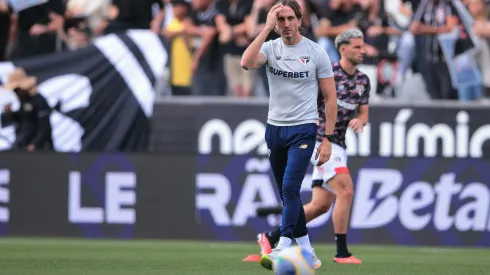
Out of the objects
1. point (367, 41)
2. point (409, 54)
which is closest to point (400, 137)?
point (409, 54)

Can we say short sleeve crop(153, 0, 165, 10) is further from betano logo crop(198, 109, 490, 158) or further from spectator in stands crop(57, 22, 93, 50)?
betano logo crop(198, 109, 490, 158)

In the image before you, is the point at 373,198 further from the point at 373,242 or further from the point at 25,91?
the point at 25,91

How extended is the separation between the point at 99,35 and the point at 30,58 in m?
1.48

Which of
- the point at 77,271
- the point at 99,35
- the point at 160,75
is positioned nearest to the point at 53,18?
the point at 99,35

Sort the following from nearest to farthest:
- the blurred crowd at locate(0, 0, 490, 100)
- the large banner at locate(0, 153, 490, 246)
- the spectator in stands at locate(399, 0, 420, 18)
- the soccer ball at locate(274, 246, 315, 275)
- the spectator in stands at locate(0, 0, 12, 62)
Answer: the soccer ball at locate(274, 246, 315, 275) → the large banner at locate(0, 153, 490, 246) → the blurred crowd at locate(0, 0, 490, 100) → the spectator in stands at locate(399, 0, 420, 18) → the spectator in stands at locate(0, 0, 12, 62)

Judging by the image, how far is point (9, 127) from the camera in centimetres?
1784

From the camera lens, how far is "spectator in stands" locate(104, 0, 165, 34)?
63.0 ft

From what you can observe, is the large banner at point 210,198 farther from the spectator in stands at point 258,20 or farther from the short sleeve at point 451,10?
the short sleeve at point 451,10

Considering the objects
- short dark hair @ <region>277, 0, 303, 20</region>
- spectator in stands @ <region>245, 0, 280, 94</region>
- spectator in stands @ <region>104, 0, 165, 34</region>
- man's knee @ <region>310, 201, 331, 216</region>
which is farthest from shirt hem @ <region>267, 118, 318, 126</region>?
spectator in stands @ <region>104, 0, 165, 34</region>

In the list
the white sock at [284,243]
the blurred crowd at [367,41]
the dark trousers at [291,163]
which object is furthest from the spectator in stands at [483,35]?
the white sock at [284,243]

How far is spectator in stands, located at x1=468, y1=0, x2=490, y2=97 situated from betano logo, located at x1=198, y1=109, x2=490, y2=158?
38.6 inches

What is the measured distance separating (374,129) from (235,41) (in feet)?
9.21

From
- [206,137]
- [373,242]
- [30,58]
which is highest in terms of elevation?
[30,58]

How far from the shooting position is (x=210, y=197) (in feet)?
55.6
